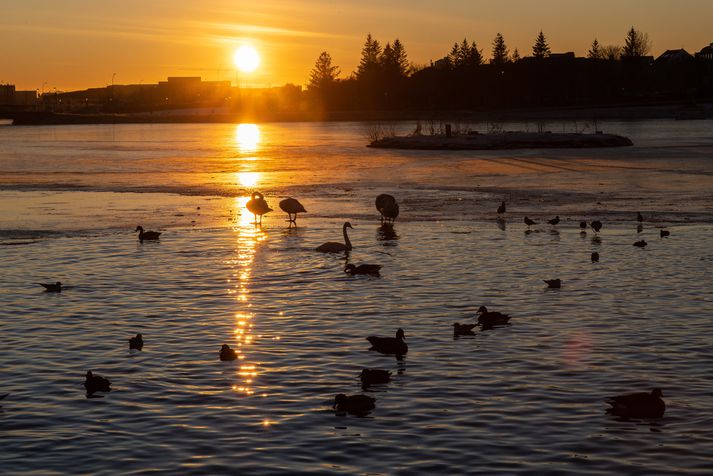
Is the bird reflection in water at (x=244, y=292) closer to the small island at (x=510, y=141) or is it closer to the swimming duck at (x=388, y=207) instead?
the swimming duck at (x=388, y=207)

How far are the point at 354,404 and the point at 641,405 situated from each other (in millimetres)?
3292

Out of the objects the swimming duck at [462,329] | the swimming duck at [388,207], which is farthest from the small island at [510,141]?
the swimming duck at [462,329]

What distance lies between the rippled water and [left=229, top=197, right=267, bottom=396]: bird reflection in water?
0.18ft

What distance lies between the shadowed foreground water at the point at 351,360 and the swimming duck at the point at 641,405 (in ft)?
0.46

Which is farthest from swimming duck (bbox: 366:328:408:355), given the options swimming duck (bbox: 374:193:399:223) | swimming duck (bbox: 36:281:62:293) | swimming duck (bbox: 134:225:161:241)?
swimming duck (bbox: 374:193:399:223)

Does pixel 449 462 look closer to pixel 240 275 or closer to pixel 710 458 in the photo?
pixel 710 458

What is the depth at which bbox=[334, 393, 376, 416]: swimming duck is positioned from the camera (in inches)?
467

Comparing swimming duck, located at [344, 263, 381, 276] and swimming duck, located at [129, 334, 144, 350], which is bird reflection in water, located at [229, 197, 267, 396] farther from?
swimming duck, located at [344, 263, 381, 276]

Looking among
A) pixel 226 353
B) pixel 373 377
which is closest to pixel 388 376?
pixel 373 377

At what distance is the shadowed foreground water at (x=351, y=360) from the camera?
10.8 metres

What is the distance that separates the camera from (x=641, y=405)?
1162cm

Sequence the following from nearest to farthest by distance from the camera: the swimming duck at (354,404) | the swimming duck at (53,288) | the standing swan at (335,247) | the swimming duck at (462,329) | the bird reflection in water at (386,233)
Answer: the swimming duck at (354,404) < the swimming duck at (462,329) < the swimming duck at (53,288) < the standing swan at (335,247) < the bird reflection in water at (386,233)

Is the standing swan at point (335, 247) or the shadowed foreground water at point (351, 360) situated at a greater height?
the standing swan at point (335, 247)

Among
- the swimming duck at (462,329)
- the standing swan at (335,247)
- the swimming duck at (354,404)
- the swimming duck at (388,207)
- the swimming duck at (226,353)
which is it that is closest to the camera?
the swimming duck at (354,404)
